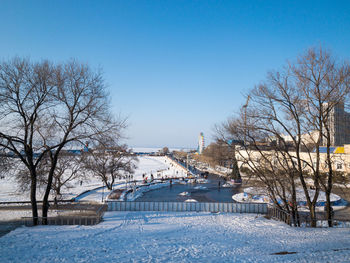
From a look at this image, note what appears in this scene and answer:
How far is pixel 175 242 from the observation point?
8977mm

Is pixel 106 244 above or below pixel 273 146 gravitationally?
below

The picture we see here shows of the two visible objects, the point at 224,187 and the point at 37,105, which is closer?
the point at 37,105

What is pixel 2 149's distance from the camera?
11.0 meters

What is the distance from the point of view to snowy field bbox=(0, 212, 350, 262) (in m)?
7.24

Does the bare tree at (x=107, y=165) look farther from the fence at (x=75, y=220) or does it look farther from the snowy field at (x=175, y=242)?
the snowy field at (x=175, y=242)

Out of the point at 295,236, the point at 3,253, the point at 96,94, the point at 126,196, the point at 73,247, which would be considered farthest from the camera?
the point at 126,196

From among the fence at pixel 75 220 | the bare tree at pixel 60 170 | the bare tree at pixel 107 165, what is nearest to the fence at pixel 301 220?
the fence at pixel 75 220

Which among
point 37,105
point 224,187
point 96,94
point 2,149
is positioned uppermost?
point 96,94

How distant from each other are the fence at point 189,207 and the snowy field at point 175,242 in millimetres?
3124

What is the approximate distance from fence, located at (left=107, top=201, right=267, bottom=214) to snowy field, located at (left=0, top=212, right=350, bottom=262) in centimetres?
312

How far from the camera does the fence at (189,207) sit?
52.0 feet

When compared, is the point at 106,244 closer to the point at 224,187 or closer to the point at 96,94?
the point at 96,94

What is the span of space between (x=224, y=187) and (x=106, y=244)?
26.6m

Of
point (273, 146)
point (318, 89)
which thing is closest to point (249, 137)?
point (273, 146)
